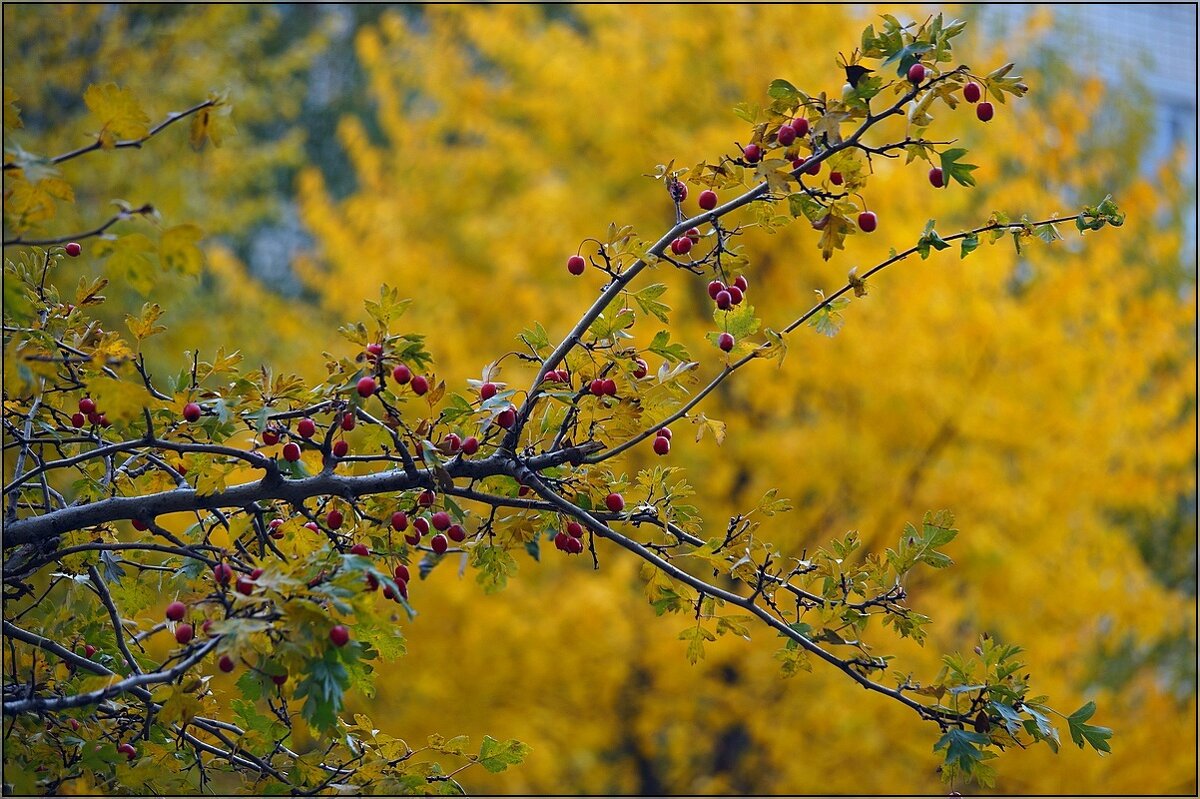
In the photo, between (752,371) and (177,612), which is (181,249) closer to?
(177,612)

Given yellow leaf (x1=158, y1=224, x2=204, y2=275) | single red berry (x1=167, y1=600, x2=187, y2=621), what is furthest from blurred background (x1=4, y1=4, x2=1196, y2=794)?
yellow leaf (x1=158, y1=224, x2=204, y2=275)

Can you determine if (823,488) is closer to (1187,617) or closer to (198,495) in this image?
(1187,617)

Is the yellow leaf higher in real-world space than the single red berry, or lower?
higher

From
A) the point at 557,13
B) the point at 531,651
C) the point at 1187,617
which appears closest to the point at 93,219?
the point at 531,651

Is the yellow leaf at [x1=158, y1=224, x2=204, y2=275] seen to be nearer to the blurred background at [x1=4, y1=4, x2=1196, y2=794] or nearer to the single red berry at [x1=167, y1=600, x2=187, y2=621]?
the single red berry at [x1=167, y1=600, x2=187, y2=621]

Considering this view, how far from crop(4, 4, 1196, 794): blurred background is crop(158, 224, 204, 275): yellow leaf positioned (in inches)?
140

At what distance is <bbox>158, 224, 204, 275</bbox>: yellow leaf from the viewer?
1.62 meters

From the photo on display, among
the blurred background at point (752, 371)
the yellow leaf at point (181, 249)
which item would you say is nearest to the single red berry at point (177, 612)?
the yellow leaf at point (181, 249)

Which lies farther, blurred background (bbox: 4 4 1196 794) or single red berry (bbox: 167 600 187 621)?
blurred background (bbox: 4 4 1196 794)

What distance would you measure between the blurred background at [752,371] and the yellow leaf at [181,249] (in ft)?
11.7

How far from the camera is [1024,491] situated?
5.39 metres

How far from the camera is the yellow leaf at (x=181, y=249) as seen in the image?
1.62 meters

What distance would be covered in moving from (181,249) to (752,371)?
4310 millimetres

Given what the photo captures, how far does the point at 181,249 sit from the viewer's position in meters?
1.62
